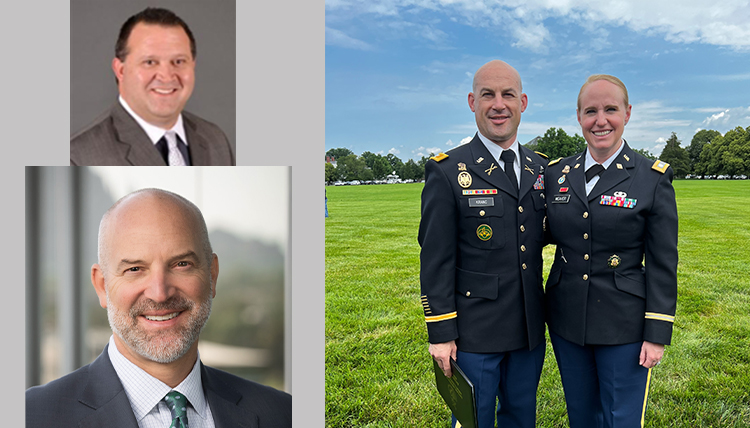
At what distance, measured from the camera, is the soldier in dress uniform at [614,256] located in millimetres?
2068

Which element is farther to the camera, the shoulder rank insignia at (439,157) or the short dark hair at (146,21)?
the shoulder rank insignia at (439,157)

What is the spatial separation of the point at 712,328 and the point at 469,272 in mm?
4472

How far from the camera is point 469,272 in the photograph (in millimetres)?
2203

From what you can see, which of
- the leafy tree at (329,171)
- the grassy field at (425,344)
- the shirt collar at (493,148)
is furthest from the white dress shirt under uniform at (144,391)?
the leafy tree at (329,171)

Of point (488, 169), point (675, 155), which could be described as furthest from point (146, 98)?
point (675, 155)

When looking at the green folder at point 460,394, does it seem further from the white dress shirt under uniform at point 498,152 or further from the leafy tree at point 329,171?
the leafy tree at point 329,171

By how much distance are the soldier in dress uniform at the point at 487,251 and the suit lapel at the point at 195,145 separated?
960 mm

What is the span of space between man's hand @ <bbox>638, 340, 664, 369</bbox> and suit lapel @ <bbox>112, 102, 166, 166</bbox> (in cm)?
212

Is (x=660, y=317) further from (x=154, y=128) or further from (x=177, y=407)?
(x=154, y=128)

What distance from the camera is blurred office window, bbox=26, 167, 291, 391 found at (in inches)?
70.0

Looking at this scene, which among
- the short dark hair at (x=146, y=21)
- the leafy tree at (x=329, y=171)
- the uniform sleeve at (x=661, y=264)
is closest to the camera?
the short dark hair at (x=146, y=21)

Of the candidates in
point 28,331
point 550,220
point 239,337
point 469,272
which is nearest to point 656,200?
point 550,220

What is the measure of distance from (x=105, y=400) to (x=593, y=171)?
7.22ft

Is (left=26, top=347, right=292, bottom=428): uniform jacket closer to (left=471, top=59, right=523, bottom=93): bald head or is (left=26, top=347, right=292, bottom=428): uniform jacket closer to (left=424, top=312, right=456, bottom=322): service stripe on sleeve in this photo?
(left=424, top=312, right=456, bottom=322): service stripe on sleeve
